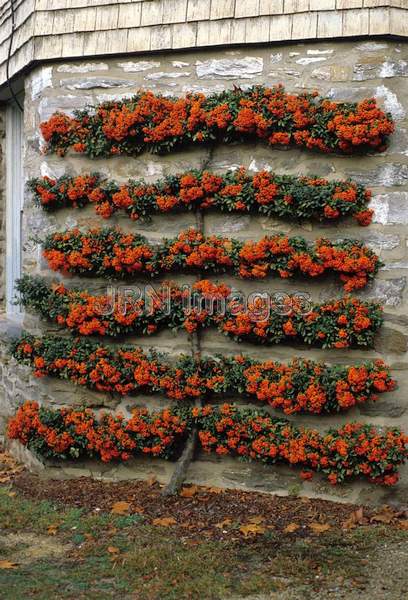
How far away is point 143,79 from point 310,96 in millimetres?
1243

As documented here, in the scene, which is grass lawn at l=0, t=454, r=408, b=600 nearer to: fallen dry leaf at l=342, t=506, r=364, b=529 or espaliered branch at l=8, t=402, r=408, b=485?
fallen dry leaf at l=342, t=506, r=364, b=529

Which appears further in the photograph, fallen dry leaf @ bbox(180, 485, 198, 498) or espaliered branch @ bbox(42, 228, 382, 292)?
fallen dry leaf @ bbox(180, 485, 198, 498)

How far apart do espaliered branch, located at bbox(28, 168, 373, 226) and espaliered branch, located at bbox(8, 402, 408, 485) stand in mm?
1389

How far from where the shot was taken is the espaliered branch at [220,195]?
16.7 feet

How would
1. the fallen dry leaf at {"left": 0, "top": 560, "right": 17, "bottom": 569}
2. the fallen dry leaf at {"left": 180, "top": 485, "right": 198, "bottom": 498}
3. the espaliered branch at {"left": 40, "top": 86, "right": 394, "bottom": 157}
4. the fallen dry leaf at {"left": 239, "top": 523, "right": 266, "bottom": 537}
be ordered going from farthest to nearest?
the fallen dry leaf at {"left": 180, "top": 485, "right": 198, "bottom": 498}, the espaliered branch at {"left": 40, "top": 86, "right": 394, "bottom": 157}, the fallen dry leaf at {"left": 239, "top": 523, "right": 266, "bottom": 537}, the fallen dry leaf at {"left": 0, "top": 560, "right": 17, "bottom": 569}

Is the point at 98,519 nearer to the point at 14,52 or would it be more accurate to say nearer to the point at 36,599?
the point at 36,599

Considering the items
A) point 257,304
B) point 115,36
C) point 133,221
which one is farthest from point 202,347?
point 115,36

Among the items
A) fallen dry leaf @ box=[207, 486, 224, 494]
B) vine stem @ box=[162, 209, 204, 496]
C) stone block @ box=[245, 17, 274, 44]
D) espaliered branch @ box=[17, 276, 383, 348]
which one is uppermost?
stone block @ box=[245, 17, 274, 44]

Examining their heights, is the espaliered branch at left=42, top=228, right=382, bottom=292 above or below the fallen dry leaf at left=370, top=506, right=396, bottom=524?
above

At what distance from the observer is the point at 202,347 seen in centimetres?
553

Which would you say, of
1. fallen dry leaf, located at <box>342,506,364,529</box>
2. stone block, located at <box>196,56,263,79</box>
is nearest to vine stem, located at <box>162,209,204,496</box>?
stone block, located at <box>196,56,263,79</box>

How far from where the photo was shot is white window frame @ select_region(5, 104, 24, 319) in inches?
281

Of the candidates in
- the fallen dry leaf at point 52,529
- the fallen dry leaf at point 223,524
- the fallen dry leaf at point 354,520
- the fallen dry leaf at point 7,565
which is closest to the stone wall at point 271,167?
the fallen dry leaf at point 354,520

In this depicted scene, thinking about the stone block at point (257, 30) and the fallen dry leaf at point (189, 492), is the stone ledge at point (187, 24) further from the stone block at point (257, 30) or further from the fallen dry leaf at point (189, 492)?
the fallen dry leaf at point (189, 492)
